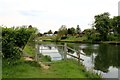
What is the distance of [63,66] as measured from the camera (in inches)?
667

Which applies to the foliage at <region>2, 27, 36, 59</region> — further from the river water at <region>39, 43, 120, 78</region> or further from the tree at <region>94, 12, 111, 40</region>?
the tree at <region>94, 12, 111, 40</region>

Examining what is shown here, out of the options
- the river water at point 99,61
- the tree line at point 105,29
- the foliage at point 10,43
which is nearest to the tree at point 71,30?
the tree line at point 105,29

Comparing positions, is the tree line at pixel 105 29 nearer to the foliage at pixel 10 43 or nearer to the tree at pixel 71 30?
the tree at pixel 71 30

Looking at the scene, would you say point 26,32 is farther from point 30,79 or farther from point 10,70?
point 30,79

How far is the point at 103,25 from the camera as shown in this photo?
260 feet

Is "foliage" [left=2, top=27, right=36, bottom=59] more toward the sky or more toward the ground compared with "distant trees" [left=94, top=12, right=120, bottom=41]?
more toward the ground

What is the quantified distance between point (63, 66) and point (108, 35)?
209 ft

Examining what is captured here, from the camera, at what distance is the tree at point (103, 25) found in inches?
3123

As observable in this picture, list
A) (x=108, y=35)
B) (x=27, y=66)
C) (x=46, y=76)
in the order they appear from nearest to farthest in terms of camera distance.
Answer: (x=46, y=76), (x=27, y=66), (x=108, y=35)

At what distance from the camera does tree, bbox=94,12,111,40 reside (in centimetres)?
7931

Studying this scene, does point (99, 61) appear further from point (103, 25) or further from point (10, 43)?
point (103, 25)

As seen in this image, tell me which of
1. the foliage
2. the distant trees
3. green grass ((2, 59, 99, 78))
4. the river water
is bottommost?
the river water

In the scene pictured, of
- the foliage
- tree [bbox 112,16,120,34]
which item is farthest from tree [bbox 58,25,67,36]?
the foliage

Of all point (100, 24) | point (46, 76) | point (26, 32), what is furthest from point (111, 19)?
point (46, 76)
